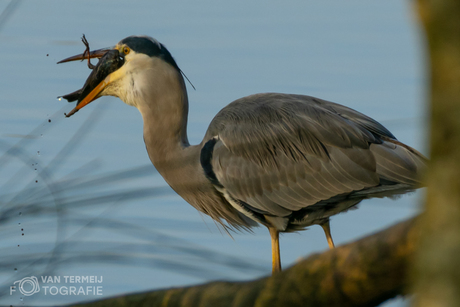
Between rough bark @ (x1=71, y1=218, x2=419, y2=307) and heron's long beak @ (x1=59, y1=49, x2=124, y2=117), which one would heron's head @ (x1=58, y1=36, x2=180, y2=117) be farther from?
rough bark @ (x1=71, y1=218, x2=419, y2=307)

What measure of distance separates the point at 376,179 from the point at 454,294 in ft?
9.32

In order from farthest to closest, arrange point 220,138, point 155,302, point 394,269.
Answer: point 220,138
point 155,302
point 394,269

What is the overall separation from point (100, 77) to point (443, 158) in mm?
3599

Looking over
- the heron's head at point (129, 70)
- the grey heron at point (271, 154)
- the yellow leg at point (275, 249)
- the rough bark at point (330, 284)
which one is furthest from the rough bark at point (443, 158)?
the heron's head at point (129, 70)

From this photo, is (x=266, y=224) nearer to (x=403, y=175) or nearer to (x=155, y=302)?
(x=403, y=175)

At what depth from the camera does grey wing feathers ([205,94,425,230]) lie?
10.6 ft

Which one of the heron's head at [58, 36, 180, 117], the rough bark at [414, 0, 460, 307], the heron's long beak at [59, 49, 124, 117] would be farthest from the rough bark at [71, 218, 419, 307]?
the heron's long beak at [59, 49, 124, 117]

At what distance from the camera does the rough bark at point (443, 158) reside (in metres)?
0.39

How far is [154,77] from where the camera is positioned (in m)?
3.68

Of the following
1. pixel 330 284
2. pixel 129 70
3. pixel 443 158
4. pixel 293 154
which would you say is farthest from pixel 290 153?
pixel 443 158

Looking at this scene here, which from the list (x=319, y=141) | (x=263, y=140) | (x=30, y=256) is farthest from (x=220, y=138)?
(x=30, y=256)

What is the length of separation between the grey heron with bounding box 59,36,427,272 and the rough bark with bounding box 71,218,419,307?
89.9 inches

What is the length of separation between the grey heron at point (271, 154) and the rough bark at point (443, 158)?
2.82 meters

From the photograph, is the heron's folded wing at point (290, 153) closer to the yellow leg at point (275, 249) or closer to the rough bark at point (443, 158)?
the yellow leg at point (275, 249)
